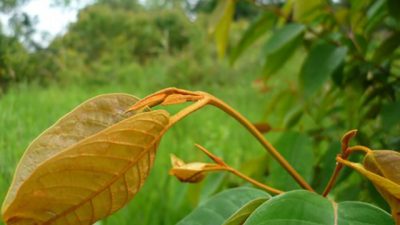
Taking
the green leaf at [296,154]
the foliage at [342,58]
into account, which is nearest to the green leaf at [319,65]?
the foliage at [342,58]

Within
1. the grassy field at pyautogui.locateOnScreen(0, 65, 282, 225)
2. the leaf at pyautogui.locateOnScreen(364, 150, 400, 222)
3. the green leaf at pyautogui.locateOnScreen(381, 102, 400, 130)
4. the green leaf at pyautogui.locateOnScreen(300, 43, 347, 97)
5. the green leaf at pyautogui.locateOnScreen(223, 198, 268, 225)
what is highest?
the leaf at pyautogui.locateOnScreen(364, 150, 400, 222)

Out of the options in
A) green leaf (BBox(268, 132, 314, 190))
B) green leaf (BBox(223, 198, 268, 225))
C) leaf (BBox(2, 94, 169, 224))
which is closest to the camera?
leaf (BBox(2, 94, 169, 224))

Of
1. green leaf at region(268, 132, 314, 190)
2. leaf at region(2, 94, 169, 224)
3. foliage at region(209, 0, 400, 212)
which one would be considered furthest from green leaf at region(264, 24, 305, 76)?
leaf at region(2, 94, 169, 224)

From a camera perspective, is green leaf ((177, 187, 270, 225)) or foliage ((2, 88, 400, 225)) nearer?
foliage ((2, 88, 400, 225))

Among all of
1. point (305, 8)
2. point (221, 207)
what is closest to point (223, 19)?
point (305, 8)

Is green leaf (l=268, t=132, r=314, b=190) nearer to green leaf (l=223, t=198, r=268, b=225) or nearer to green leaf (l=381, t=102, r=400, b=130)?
green leaf (l=381, t=102, r=400, b=130)

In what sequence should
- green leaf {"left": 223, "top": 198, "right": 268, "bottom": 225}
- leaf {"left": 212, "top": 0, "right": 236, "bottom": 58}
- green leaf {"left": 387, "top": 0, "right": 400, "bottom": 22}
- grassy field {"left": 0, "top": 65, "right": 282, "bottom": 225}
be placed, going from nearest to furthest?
green leaf {"left": 223, "top": 198, "right": 268, "bottom": 225} < green leaf {"left": 387, "top": 0, "right": 400, "bottom": 22} < grassy field {"left": 0, "top": 65, "right": 282, "bottom": 225} < leaf {"left": 212, "top": 0, "right": 236, "bottom": 58}
